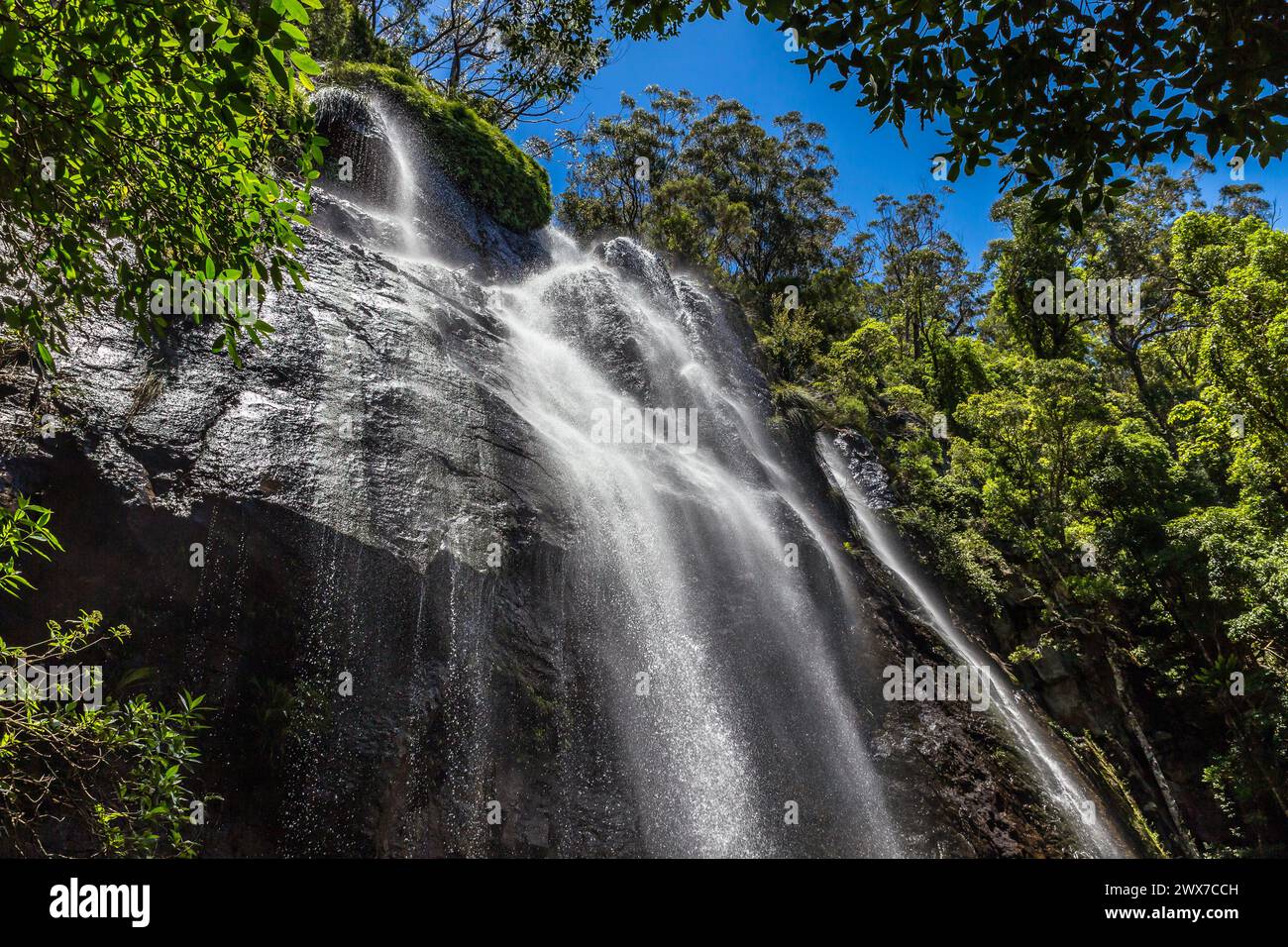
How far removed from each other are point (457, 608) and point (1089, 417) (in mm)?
19686

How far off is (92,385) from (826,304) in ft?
92.8

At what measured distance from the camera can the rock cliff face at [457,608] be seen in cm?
709

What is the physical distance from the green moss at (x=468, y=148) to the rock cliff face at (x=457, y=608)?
718cm

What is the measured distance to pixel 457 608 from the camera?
8.38m

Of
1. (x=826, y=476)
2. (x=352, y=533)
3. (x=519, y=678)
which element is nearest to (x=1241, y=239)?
(x=826, y=476)

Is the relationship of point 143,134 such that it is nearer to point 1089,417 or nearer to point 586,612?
point 586,612

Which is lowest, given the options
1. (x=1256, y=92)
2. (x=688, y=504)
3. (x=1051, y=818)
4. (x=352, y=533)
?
(x=1051, y=818)

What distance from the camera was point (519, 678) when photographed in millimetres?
8586

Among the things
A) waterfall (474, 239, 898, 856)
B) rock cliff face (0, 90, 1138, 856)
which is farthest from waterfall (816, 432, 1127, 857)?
waterfall (474, 239, 898, 856)

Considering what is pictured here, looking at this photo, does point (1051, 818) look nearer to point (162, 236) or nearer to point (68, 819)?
point (68, 819)

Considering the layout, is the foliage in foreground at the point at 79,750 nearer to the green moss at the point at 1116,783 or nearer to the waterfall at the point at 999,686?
the waterfall at the point at 999,686

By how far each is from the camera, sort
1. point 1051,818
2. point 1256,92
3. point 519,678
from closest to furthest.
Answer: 1. point 1256,92
2. point 519,678
3. point 1051,818

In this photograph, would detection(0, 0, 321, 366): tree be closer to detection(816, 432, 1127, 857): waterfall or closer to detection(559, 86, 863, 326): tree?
detection(816, 432, 1127, 857): waterfall

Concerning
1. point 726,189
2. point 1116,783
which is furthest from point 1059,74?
point 726,189
